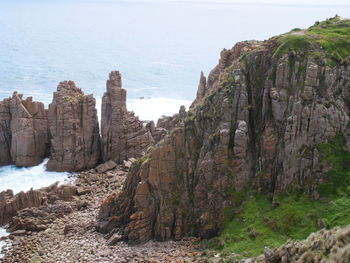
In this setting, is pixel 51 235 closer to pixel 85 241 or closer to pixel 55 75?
pixel 85 241

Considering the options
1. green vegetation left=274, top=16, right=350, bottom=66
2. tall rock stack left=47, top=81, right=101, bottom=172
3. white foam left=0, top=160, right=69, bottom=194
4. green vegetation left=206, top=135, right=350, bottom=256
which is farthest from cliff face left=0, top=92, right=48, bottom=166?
green vegetation left=274, top=16, right=350, bottom=66

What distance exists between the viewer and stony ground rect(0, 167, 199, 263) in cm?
3966

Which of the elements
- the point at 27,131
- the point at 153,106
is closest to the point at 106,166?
the point at 27,131

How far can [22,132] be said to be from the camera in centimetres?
6500

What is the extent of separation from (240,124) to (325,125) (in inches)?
280

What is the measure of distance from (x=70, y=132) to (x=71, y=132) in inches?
5.5

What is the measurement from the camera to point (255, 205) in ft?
129

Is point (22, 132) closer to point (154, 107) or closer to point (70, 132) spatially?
point (70, 132)

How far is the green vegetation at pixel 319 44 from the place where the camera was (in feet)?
134

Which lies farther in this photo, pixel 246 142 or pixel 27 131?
pixel 27 131

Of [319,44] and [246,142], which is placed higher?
[319,44]

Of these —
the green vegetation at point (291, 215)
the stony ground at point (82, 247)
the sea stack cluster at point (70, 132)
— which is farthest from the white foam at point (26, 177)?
the green vegetation at point (291, 215)

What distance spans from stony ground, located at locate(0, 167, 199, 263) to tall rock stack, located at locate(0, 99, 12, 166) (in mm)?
19224

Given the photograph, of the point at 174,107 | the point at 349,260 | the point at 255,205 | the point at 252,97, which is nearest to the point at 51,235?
the point at 255,205
